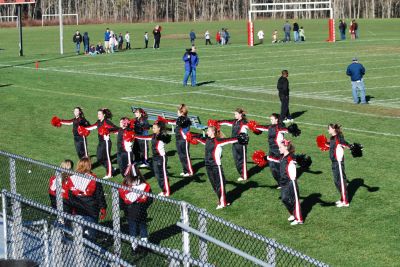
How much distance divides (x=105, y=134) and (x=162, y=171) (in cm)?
270

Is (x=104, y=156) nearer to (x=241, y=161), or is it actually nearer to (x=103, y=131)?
(x=103, y=131)

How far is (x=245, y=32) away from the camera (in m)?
90.4

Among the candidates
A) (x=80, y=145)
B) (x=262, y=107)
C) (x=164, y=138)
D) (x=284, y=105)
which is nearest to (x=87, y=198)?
(x=164, y=138)

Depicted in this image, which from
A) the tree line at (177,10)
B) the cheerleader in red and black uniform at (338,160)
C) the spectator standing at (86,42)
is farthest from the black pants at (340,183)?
the tree line at (177,10)

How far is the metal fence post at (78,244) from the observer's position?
1044cm

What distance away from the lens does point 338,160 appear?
57.1ft

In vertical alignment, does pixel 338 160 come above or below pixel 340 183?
above

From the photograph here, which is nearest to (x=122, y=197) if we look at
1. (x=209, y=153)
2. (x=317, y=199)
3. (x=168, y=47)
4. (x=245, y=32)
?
(x=209, y=153)

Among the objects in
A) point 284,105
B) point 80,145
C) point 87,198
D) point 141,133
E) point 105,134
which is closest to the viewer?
point 87,198

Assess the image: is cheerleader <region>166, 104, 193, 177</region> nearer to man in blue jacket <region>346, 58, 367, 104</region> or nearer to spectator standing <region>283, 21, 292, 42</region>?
man in blue jacket <region>346, 58, 367, 104</region>

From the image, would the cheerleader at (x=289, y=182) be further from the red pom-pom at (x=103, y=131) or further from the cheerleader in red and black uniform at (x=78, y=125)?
the cheerleader in red and black uniform at (x=78, y=125)

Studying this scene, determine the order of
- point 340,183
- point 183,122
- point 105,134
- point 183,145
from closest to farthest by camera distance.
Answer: point 340,183 < point 183,122 < point 183,145 < point 105,134

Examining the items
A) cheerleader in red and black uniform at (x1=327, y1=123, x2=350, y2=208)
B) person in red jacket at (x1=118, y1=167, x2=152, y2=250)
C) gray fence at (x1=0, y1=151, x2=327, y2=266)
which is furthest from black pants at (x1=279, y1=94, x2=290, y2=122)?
person in red jacket at (x1=118, y1=167, x2=152, y2=250)

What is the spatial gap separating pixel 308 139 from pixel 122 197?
40.8 feet
